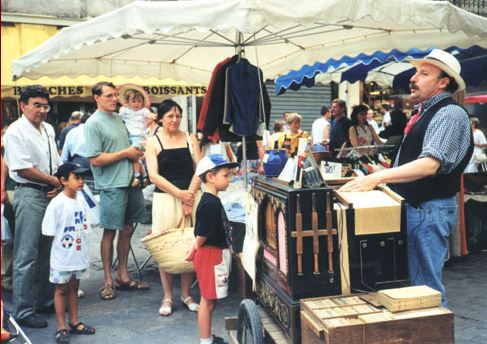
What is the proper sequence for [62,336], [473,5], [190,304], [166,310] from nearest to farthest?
[62,336] → [166,310] → [190,304] → [473,5]

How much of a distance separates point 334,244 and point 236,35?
3.69 metres

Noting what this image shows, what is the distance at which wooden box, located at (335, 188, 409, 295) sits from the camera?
2.90 metres

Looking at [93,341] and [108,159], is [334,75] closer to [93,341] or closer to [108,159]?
[108,159]

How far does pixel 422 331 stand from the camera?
2.53m

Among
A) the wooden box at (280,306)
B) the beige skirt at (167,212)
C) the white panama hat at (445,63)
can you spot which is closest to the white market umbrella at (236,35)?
the white panama hat at (445,63)

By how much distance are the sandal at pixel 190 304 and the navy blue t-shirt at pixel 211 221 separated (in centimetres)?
130

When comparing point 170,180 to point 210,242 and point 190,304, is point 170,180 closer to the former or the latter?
point 190,304

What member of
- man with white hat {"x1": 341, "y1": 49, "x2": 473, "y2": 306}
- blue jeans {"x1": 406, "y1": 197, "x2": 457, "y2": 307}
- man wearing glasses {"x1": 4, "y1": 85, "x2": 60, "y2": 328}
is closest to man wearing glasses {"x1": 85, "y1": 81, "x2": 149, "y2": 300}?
man wearing glasses {"x1": 4, "y1": 85, "x2": 60, "y2": 328}

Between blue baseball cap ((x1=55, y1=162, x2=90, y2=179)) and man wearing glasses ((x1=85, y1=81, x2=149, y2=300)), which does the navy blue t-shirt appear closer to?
blue baseball cap ((x1=55, y1=162, x2=90, y2=179))

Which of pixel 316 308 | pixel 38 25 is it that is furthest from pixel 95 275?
pixel 38 25

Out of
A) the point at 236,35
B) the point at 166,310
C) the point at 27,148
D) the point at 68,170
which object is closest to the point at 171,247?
the point at 166,310

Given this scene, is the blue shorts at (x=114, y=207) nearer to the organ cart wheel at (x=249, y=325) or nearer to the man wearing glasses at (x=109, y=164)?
the man wearing glasses at (x=109, y=164)

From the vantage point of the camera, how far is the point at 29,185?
4797 mm

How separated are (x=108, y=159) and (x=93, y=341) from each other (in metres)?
1.79
